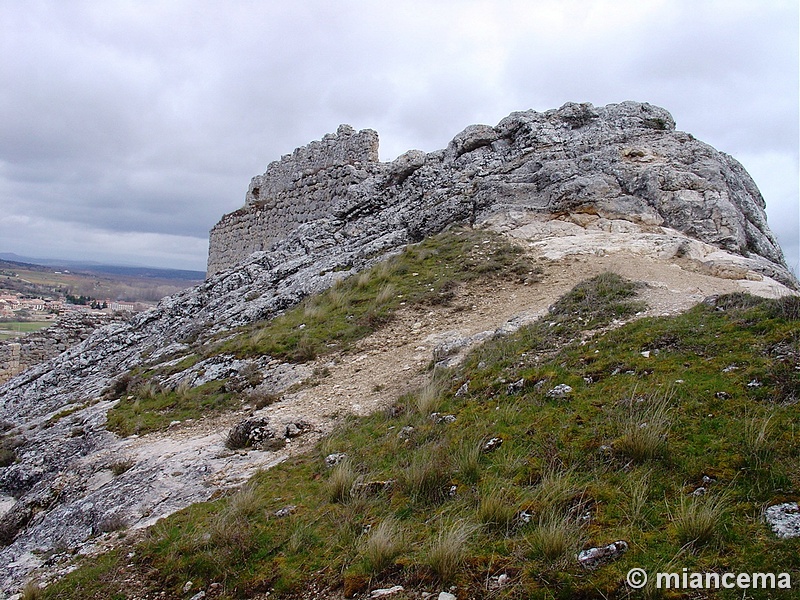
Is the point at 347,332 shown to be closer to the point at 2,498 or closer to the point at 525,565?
the point at 2,498

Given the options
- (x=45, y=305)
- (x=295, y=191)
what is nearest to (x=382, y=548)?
(x=295, y=191)

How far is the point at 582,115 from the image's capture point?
55.4 ft

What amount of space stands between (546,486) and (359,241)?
503 inches

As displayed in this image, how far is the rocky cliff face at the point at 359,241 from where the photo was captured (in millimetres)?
6270

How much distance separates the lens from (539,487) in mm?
3809

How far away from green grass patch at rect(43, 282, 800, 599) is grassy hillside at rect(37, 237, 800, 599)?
0.01m

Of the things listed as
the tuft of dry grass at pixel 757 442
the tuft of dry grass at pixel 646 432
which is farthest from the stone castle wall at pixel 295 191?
the tuft of dry grass at pixel 757 442

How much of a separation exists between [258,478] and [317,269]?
30.7ft

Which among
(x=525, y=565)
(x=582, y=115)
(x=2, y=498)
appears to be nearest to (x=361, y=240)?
(x=582, y=115)

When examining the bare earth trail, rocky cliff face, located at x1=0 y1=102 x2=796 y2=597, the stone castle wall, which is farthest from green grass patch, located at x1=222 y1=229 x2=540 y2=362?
the stone castle wall

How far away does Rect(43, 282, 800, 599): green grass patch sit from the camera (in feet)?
10.1

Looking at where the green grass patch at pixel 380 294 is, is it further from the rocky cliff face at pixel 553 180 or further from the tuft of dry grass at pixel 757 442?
the tuft of dry grass at pixel 757 442

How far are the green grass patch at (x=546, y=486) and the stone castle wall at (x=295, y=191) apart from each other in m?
14.8

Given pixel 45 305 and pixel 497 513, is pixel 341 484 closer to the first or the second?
pixel 497 513
